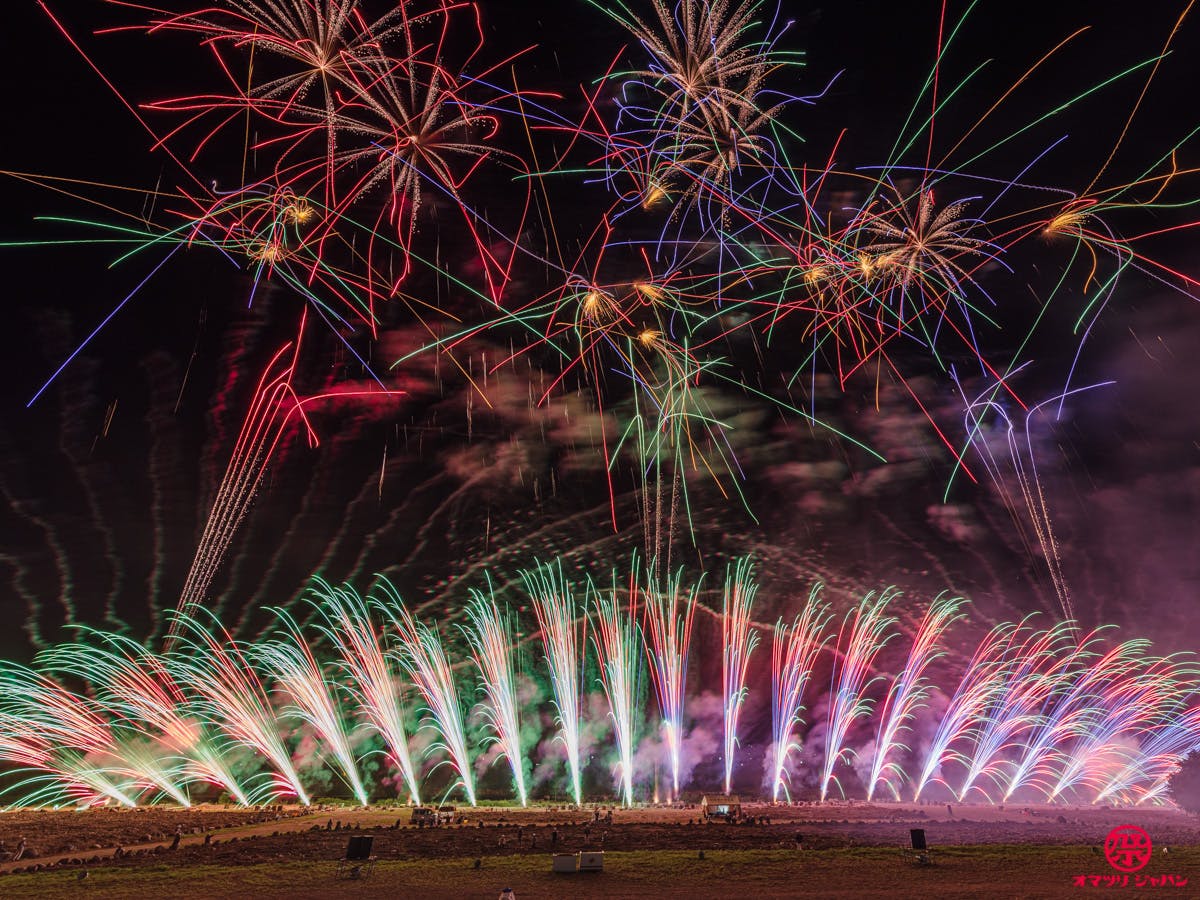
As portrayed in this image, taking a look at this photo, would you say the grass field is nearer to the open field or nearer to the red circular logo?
the open field

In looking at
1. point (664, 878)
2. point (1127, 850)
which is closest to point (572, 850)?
point (664, 878)

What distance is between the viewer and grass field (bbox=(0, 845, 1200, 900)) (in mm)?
16281

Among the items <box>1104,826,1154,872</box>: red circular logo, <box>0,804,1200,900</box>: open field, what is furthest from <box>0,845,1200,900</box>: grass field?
<box>1104,826,1154,872</box>: red circular logo

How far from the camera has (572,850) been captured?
69.6 feet

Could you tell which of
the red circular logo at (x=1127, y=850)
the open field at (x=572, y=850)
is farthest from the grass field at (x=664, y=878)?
the red circular logo at (x=1127, y=850)

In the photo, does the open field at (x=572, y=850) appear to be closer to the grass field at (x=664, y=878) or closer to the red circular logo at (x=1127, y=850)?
the grass field at (x=664, y=878)

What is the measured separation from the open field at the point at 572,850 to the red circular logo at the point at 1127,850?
0.39 m

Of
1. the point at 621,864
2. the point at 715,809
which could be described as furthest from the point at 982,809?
the point at 621,864

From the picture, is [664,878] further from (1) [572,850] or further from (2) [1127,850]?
(2) [1127,850]

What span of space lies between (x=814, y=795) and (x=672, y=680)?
2143 centimetres

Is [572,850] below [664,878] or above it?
below

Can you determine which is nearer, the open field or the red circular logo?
the open field

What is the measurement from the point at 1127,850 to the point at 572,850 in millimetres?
17522

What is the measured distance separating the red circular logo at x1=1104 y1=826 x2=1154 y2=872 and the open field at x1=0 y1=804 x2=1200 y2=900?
0.39 metres
